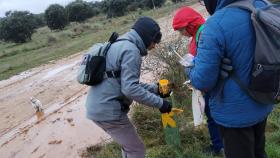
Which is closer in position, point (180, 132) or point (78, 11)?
point (180, 132)

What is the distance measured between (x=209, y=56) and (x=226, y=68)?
15 cm

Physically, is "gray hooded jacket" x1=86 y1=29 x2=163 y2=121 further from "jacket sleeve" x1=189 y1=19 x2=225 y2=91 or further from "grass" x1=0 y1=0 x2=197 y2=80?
"grass" x1=0 y1=0 x2=197 y2=80

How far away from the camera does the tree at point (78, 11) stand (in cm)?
4962

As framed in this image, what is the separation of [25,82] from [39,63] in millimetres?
4310

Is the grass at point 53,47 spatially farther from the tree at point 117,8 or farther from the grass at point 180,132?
the tree at point 117,8

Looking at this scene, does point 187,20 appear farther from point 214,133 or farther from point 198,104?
point 214,133

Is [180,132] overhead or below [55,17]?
overhead

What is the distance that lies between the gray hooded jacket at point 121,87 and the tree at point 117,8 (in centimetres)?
4680

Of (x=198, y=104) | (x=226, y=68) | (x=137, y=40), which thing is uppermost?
(x=137, y=40)

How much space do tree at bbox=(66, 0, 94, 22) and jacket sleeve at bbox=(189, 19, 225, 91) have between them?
47708 mm

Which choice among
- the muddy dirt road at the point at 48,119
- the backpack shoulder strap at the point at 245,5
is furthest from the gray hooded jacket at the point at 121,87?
the muddy dirt road at the point at 48,119

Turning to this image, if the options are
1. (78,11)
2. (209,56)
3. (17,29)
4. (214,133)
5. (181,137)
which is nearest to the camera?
(209,56)

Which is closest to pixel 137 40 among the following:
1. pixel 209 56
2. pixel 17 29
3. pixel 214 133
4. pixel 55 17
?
pixel 209 56

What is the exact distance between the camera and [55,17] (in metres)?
44.8
